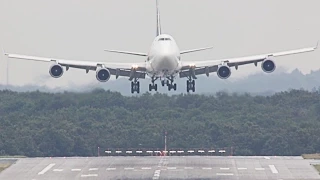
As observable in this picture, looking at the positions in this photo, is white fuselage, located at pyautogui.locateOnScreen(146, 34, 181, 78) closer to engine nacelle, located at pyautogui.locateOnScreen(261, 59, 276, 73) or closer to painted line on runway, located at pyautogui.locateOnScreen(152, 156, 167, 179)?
engine nacelle, located at pyautogui.locateOnScreen(261, 59, 276, 73)

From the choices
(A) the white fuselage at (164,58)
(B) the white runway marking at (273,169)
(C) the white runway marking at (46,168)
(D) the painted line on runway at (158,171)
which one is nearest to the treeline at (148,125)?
(D) the painted line on runway at (158,171)

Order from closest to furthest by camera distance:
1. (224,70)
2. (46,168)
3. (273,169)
→ 1. (224,70)
2. (273,169)
3. (46,168)

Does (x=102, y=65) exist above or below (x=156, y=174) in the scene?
above

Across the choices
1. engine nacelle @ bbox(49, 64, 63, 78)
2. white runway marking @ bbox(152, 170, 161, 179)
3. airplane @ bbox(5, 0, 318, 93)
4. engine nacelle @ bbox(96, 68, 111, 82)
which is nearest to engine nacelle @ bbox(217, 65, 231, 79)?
airplane @ bbox(5, 0, 318, 93)

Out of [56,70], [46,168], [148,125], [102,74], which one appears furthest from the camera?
[148,125]

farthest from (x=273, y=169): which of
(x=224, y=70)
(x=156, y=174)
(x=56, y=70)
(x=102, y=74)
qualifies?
(x=56, y=70)

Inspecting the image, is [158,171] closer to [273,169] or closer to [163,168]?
[163,168]

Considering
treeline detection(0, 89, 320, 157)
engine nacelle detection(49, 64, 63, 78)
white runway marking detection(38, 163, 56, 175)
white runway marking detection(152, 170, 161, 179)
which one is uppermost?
engine nacelle detection(49, 64, 63, 78)
